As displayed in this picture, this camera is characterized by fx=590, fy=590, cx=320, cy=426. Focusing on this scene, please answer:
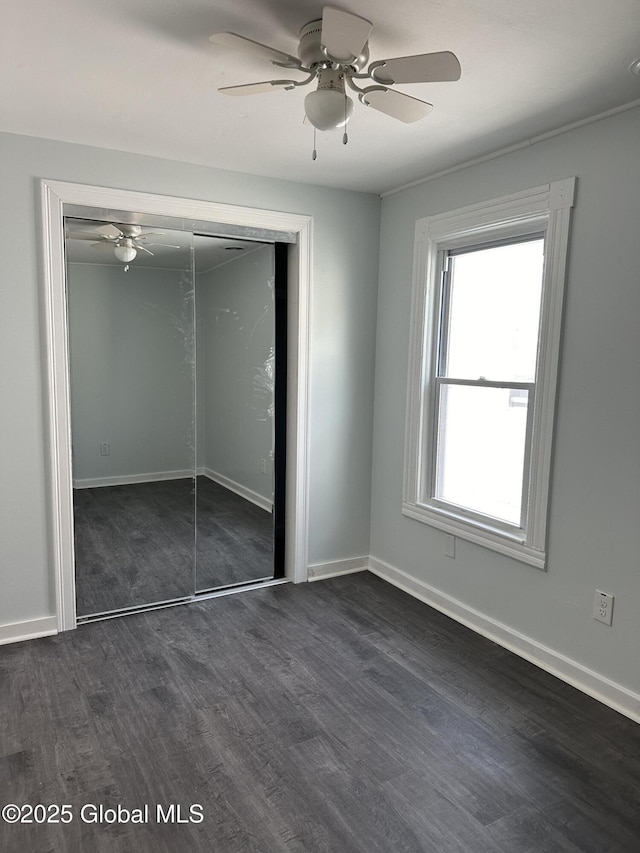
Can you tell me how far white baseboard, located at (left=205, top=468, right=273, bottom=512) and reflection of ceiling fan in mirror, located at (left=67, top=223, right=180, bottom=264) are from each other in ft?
4.24

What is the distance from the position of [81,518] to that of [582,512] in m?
2.53

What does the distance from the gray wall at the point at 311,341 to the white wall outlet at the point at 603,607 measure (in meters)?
1.74

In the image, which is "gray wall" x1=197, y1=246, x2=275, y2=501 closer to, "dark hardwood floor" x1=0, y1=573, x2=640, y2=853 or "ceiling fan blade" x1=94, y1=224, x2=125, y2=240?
"ceiling fan blade" x1=94, y1=224, x2=125, y2=240

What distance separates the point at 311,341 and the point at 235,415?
0.66 metres

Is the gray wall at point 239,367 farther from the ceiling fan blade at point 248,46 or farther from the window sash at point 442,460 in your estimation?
the ceiling fan blade at point 248,46

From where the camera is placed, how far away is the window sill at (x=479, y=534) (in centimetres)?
287

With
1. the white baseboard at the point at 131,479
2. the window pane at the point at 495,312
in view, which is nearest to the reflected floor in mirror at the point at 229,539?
the white baseboard at the point at 131,479

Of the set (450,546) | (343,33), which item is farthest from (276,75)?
(450,546)

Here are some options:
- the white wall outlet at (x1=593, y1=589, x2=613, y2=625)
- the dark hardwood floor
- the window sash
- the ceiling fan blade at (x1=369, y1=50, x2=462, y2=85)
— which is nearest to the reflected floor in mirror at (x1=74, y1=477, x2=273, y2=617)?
the dark hardwood floor

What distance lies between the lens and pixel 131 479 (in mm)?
3396

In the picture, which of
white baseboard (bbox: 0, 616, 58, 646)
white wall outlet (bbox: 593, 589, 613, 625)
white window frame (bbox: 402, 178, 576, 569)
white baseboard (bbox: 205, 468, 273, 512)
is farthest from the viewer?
white baseboard (bbox: 205, 468, 273, 512)

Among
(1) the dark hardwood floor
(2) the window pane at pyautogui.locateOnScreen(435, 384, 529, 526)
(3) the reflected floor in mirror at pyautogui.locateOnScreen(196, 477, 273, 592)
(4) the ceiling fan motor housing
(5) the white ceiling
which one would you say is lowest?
(1) the dark hardwood floor

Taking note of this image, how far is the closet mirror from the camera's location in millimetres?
3158

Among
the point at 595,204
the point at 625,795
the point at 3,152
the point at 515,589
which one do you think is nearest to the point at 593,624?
the point at 515,589
